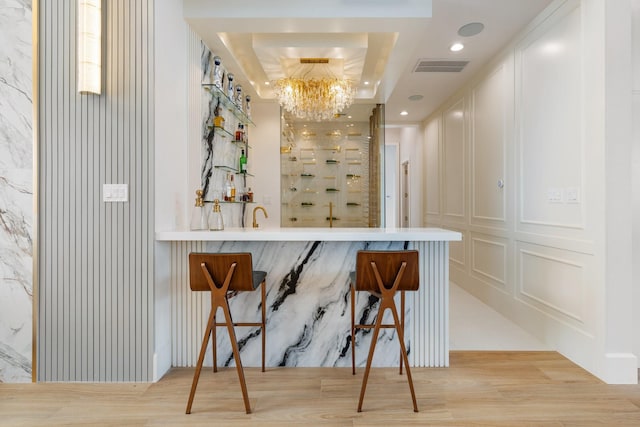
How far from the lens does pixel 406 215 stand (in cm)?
829

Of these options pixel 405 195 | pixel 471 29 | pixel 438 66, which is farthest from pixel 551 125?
pixel 405 195

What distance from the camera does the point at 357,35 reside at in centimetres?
341

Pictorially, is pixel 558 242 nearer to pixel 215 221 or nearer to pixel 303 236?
pixel 303 236

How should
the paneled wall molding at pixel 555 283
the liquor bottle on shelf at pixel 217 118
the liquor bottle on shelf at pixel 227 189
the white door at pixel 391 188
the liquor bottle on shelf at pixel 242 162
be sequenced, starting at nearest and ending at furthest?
the paneled wall molding at pixel 555 283 < the liquor bottle on shelf at pixel 217 118 < the liquor bottle on shelf at pixel 227 189 < the liquor bottle on shelf at pixel 242 162 < the white door at pixel 391 188

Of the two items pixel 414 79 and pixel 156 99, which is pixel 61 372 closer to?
pixel 156 99

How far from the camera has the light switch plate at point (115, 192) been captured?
2.30 meters

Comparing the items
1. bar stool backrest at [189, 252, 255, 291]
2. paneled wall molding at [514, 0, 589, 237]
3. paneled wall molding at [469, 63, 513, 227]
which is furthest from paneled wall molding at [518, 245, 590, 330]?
bar stool backrest at [189, 252, 255, 291]

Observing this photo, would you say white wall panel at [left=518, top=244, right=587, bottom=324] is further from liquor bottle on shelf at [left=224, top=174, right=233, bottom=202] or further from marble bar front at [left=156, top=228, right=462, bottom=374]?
liquor bottle on shelf at [left=224, top=174, right=233, bottom=202]

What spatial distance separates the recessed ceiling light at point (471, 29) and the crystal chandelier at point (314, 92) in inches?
49.7

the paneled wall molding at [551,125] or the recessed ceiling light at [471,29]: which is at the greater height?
the recessed ceiling light at [471,29]

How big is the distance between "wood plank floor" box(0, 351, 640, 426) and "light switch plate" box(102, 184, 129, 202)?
1.19 m

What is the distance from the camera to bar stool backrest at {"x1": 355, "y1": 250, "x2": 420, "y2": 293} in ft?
6.42

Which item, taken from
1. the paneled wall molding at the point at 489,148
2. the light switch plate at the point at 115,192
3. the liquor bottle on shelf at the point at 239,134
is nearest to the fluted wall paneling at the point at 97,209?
the light switch plate at the point at 115,192

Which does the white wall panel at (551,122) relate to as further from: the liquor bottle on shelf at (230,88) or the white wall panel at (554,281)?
the liquor bottle on shelf at (230,88)
